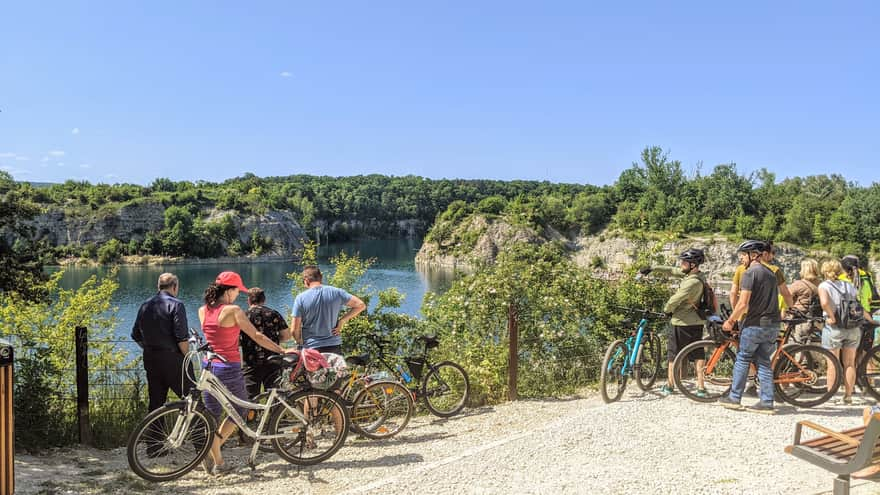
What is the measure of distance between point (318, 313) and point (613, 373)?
360 centimetres

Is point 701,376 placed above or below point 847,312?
below

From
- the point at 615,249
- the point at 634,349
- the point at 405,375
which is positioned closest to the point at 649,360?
the point at 634,349

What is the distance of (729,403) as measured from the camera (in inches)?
256

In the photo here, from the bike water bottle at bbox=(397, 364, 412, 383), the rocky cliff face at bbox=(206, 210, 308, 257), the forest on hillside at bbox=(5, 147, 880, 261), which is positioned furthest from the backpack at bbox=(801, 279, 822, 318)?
the rocky cliff face at bbox=(206, 210, 308, 257)

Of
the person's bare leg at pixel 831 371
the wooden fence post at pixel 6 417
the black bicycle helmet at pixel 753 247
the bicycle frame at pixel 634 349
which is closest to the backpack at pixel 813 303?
the person's bare leg at pixel 831 371

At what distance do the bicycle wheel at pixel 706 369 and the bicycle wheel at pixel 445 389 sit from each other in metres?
2.44

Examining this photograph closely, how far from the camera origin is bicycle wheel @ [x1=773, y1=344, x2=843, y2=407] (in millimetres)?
6641

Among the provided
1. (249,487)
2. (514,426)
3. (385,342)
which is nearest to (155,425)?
(249,487)

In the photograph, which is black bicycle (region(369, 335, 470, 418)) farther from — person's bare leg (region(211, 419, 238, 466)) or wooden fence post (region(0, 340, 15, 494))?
wooden fence post (region(0, 340, 15, 494))

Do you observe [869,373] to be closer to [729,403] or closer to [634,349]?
[729,403]

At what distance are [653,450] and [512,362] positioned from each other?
2.45 metres

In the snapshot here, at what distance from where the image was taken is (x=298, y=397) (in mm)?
5434

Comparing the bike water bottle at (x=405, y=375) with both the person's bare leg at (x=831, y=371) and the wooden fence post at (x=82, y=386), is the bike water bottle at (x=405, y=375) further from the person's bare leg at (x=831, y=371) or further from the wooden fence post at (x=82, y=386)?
the person's bare leg at (x=831, y=371)

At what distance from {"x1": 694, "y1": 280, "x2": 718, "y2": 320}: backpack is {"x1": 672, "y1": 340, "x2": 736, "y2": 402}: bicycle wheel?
421 mm
